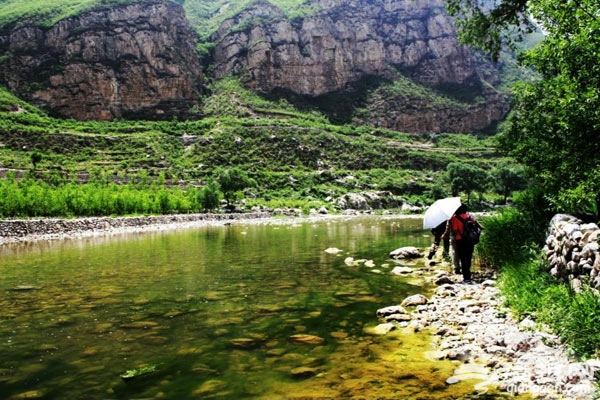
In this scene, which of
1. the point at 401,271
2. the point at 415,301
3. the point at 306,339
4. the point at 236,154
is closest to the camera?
the point at 306,339

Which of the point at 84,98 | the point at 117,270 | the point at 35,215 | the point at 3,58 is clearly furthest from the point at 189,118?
the point at 117,270

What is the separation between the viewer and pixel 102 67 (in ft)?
559

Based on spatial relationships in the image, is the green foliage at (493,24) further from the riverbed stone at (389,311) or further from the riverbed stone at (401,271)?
the riverbed stone at (389,311)

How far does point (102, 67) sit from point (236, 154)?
279 ft

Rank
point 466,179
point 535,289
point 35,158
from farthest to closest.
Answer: point 466,179
point 35,158
point 535,289

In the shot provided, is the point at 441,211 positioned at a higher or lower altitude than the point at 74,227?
higher

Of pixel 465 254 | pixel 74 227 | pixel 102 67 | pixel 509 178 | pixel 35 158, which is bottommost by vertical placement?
pixel 74 227

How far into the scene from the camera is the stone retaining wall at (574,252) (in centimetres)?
848

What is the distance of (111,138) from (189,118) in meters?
49.8

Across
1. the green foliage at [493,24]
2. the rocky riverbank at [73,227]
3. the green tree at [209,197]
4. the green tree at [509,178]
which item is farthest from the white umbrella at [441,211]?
the green tree at [509,178]

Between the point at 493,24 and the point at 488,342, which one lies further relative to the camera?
the point at 493,24

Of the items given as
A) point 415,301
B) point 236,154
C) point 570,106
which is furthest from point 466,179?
point 570,106

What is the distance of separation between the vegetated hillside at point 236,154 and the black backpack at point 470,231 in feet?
257

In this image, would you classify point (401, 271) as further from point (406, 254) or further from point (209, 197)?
point (209, 197)
